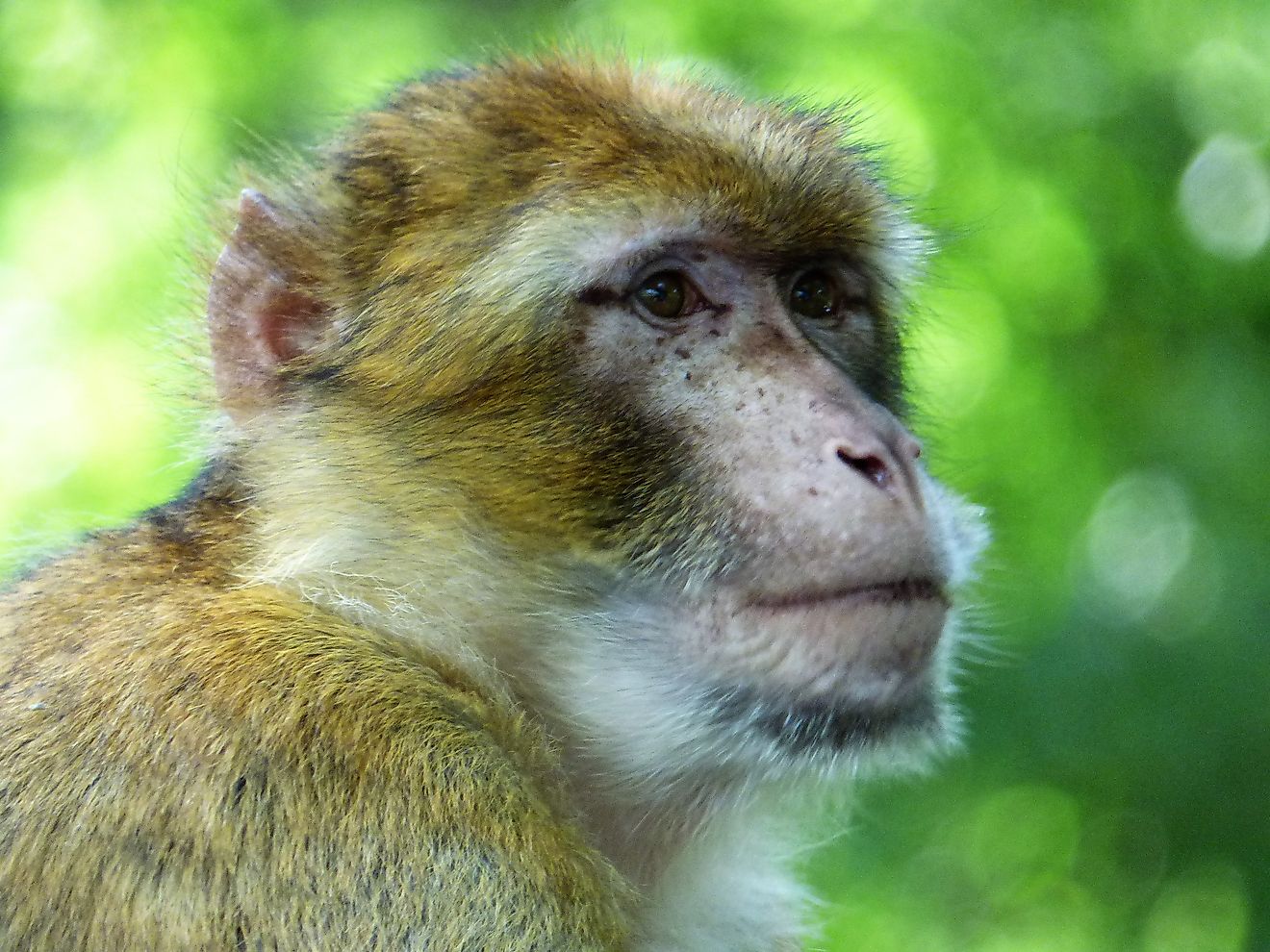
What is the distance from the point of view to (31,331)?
6773 mm

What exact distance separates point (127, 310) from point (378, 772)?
182 inches

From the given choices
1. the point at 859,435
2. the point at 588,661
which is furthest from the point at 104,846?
the point at 859,435

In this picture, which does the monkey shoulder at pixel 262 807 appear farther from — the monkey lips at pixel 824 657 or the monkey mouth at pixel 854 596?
the monkey mouth at pixel 854 596

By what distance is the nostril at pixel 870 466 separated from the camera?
9.76 feet

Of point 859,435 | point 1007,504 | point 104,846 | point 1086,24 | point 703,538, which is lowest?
point 1007,504

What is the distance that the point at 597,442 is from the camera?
308cm

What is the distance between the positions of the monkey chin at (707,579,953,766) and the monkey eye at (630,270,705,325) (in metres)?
0.74

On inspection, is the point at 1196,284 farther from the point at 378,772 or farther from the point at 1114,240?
the point at 378,772

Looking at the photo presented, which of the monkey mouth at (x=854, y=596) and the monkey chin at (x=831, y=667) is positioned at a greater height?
the monkey mouth at (x=854, y=596)

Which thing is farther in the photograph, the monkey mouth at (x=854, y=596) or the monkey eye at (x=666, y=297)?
the monkey eye at (x=666, y=297)

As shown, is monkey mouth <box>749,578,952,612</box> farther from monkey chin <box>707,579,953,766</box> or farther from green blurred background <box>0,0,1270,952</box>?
green blurred background <box>0,0,1270,952</box>

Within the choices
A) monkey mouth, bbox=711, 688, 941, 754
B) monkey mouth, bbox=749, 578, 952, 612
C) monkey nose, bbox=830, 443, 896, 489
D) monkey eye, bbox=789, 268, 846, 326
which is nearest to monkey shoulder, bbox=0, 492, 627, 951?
monkey mouth, bbox=711, 688, 941, 754

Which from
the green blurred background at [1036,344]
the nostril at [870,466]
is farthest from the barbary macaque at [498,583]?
the green blurred background at [1036,344]

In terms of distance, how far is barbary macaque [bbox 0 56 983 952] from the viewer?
2574 mm
